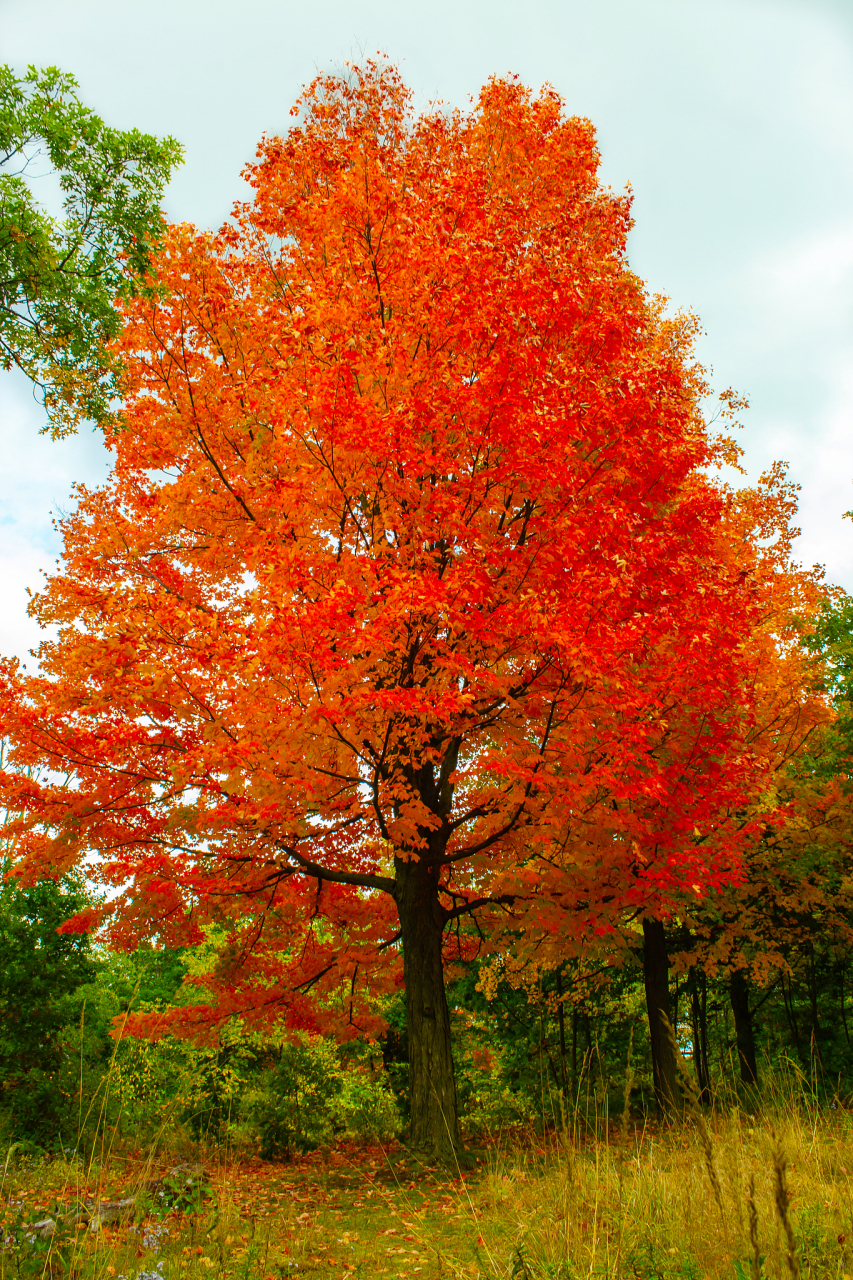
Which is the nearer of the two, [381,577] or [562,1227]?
[562,1227]

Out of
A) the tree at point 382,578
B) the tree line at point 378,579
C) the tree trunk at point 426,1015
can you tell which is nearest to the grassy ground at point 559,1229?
the tree line at point 378,579

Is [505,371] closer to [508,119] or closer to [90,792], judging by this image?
[508,119]

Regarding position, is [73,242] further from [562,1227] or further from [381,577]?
[562,1227]

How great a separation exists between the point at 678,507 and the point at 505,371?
125 inches

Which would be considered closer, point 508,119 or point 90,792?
point 90,792

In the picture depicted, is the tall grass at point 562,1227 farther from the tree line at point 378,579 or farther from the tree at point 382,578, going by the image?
the tree at point 382,578

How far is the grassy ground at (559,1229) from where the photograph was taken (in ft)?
11.0

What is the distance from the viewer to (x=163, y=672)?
6.30 m

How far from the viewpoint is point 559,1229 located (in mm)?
3727

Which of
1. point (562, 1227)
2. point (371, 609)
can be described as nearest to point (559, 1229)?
point (562, 1227)

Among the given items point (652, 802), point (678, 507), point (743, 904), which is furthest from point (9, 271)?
point (743, 904)

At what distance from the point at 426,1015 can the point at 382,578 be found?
5.35 m

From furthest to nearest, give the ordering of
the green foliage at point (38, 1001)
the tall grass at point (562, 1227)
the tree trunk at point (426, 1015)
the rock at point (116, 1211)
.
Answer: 1. the green foliage at point (38, 1001)
2. the tree trunk at point (426, 1015)
3. the rock at point (116, 1211)
4. the tall grass at point (562, 1227)

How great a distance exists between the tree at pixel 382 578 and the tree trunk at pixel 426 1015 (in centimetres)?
3
